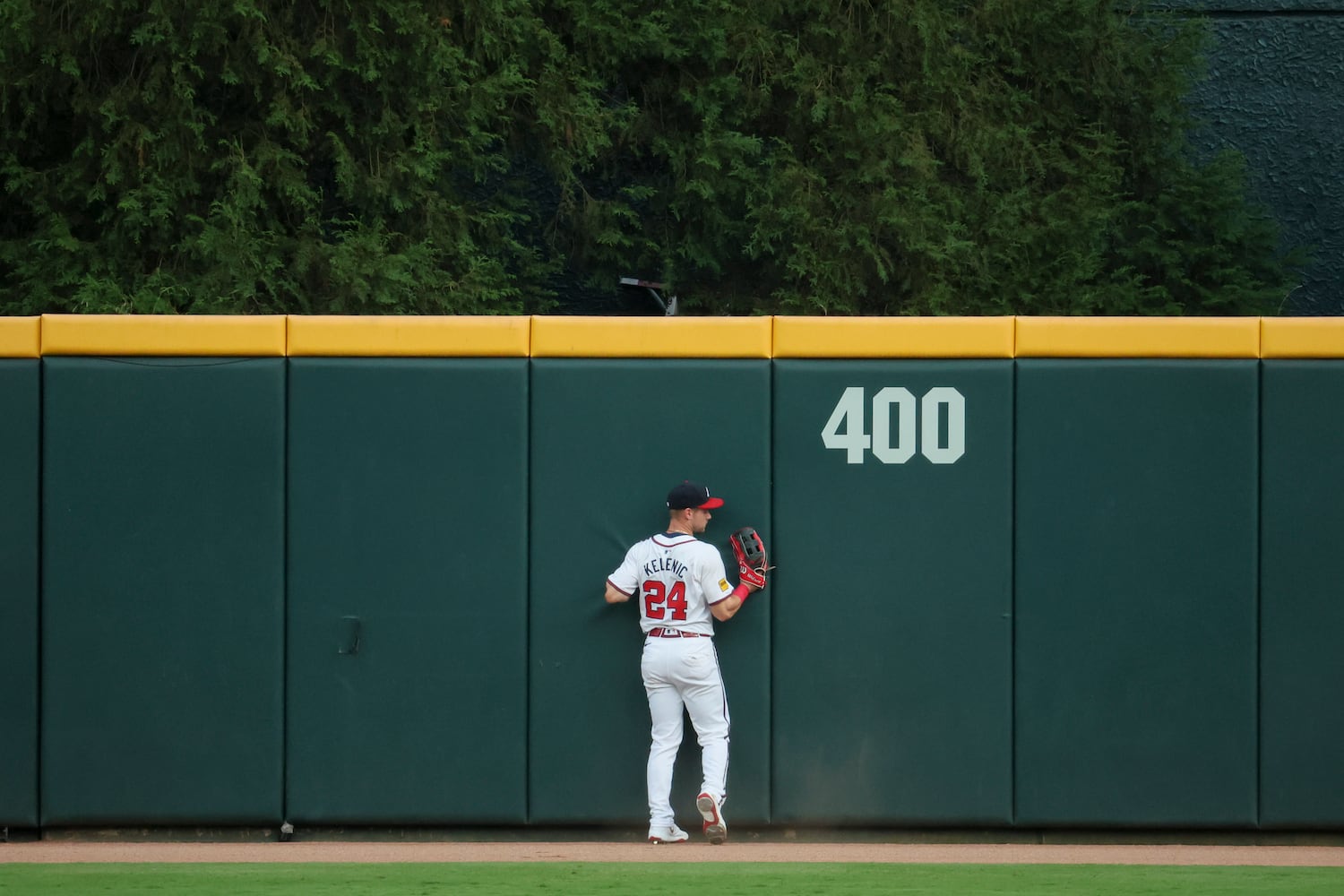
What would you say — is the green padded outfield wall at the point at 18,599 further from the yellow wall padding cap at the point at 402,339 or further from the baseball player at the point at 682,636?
the baseball player at the point at 682,636

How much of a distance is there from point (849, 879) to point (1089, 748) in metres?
1.74

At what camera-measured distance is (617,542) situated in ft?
23.5

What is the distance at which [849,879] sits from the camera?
19.7 ft

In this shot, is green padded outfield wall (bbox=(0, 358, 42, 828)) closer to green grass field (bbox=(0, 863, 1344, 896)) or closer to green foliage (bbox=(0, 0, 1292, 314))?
green grass field (bbox=(0, 863, 1344, 896))

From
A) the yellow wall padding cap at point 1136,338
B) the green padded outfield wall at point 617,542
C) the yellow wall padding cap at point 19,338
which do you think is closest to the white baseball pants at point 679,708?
the green padded outfield wall at point 617,542

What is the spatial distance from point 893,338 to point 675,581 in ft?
5.35

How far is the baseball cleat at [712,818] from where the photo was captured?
22.2ft

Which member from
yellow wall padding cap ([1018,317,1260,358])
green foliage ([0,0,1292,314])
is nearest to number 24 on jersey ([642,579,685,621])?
A: yellow wall padding cap ([1018,317,1260,358])

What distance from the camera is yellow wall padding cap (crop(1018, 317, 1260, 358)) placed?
7.08 meters

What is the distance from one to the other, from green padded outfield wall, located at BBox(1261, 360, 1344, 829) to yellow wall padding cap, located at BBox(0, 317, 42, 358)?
6097 millimetres

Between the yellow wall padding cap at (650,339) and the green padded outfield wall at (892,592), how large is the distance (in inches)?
9.3

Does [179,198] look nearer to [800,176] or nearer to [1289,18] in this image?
[800,176]

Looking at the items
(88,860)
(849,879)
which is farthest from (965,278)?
(88,860)

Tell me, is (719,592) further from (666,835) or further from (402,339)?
(402,339)
